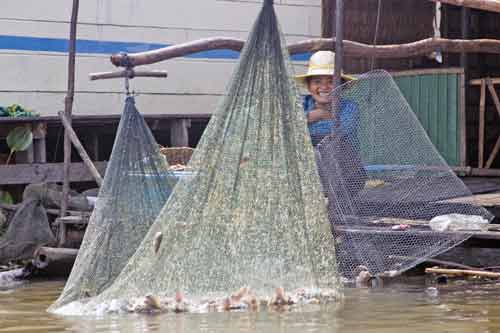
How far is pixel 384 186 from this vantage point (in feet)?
24.6

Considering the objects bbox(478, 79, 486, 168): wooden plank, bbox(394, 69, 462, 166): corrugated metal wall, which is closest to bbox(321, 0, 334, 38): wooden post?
bbox(394, 69, 462, 166): corrugated metal wall

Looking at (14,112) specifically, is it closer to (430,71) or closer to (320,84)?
(320,84)

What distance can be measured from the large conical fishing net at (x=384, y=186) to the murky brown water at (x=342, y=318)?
296 mm

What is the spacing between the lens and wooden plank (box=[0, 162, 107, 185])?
10273 mm

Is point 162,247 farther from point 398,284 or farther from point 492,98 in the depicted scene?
point 492,98

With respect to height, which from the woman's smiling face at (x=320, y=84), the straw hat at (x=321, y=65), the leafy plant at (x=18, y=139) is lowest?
the leafy plant at (x=18, y=139)

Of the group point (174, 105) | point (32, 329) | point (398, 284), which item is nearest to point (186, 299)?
point (32, 329)

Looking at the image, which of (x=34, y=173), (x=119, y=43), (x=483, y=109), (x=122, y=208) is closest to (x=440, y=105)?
(x=483, y=109)

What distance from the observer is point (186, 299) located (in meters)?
6.31

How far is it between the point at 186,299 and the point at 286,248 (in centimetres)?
60

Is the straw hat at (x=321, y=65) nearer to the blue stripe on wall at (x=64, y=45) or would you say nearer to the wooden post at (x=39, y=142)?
the blue stripe on wall at (x=64, y=45)

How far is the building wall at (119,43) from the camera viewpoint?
424 inches

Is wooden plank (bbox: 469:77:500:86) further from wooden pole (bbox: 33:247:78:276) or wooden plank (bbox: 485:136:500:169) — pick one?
wooden pole (bbox: 33:247:78:276)

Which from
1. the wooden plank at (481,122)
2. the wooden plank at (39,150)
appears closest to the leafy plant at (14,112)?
the wooden plank at (39,150)
